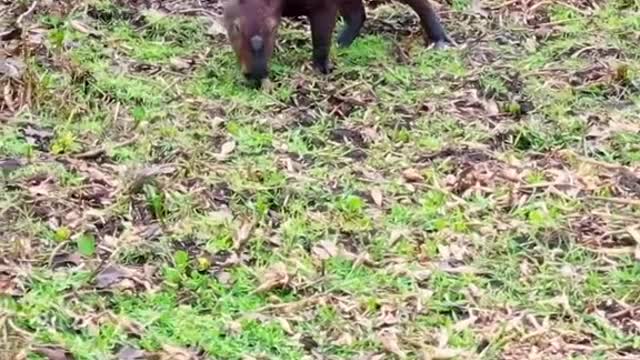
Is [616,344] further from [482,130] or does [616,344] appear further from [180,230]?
[482,130]

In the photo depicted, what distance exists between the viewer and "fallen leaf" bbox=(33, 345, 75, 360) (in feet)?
13.3

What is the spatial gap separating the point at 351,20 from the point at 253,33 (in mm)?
1102

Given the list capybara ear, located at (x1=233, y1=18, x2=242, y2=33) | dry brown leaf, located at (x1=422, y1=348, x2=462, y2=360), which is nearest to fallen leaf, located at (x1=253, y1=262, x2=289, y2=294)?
dry brown leaf, located at (x1=422, y1=348, x2=462, y2=360)

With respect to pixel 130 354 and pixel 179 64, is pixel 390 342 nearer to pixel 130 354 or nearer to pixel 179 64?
pixel 130 354

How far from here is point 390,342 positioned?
427 cm

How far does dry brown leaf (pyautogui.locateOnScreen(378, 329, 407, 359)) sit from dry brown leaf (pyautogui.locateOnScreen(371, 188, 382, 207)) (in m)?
1.18

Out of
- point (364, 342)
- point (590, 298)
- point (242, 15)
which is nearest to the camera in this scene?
point (364, 342)

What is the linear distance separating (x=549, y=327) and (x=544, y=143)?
76.8 inches

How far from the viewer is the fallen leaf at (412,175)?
5727 mm

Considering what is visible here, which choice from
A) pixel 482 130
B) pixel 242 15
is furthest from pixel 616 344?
pixel 242 15

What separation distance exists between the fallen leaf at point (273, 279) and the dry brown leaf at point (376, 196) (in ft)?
2.77

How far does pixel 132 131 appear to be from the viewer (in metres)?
6.20

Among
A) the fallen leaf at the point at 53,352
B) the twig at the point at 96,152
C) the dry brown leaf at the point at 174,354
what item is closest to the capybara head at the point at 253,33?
the twig at the point at 96,152

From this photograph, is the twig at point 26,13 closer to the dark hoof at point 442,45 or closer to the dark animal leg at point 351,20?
the dark animal leg at point 351,20
